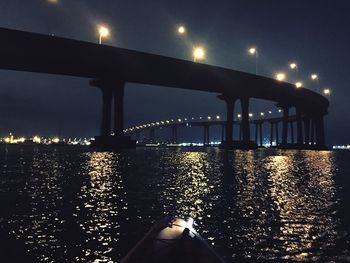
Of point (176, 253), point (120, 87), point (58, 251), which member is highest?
point (120, 87)

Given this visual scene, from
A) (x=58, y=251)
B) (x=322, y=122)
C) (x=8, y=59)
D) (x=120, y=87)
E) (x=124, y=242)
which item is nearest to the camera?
(x=58, y=251)

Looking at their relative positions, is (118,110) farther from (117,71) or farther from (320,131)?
(320,131)

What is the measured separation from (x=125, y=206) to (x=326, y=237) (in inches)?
416

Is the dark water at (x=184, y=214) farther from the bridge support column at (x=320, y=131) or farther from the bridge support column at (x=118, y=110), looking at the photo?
the bridge support column at (x=320, y=131)

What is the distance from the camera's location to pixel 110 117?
94.3 meters

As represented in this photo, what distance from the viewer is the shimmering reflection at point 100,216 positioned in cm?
1240

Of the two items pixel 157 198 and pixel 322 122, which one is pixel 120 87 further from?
pixel 322 122

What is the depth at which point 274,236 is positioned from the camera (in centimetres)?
1431

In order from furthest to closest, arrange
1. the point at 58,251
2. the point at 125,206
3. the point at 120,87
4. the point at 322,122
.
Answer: the point at 322,122 < the point at 120,87 < the point at 125,206 < the point at 58,251

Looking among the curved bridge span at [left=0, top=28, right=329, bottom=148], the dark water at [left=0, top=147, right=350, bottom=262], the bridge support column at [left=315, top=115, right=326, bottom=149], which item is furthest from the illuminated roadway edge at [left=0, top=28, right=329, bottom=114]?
the bridge support column at [left=315, top=115, right=326, bottom=149]

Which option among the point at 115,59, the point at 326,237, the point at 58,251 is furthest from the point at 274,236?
the point at 115,59

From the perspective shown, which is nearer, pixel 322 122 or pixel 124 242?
pixel 124 242

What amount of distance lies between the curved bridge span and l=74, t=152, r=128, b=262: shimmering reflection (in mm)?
49491

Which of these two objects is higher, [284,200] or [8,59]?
[8,59]
